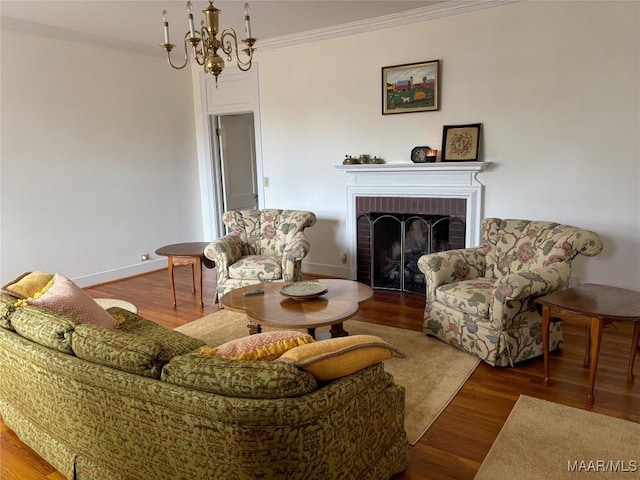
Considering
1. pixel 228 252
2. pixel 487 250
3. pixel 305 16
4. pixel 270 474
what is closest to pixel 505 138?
pixel 487 250

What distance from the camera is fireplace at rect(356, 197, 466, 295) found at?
457 centimetres

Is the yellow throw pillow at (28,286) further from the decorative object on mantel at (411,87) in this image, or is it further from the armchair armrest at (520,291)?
the decorative object on mantel at (411,87)

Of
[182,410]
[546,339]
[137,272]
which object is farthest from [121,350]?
[137,272]

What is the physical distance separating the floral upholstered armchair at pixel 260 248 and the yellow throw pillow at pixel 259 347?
2.25 m

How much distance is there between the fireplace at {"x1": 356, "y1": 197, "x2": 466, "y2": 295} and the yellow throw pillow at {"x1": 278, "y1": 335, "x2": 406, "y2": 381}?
307 centimetres

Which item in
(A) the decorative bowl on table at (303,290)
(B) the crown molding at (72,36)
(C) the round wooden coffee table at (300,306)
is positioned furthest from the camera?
(B) the crown molding at (72,36)

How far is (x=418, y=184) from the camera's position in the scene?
464cm

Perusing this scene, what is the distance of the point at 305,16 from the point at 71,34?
8.26ft

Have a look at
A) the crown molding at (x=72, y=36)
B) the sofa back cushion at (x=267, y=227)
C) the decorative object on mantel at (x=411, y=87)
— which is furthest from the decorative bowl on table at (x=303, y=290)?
the crown molding at (x=72, y=36)

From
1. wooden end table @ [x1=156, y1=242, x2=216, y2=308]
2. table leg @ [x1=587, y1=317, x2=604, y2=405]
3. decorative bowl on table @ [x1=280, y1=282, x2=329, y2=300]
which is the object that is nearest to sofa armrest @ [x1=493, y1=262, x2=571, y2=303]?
table leg @ [x1=587, y1=317, x2=604, y2=405]

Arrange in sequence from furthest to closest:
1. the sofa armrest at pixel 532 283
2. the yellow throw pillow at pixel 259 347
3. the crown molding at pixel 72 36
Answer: the crown molding at pixel 72 36 → the sofa armrest at pixel 532 283 → the yellow throw pillow at pixel 259 347

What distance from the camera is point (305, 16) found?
455 cm

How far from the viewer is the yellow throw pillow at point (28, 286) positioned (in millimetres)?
2523

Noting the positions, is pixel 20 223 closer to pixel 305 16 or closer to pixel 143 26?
pixel 143 26
